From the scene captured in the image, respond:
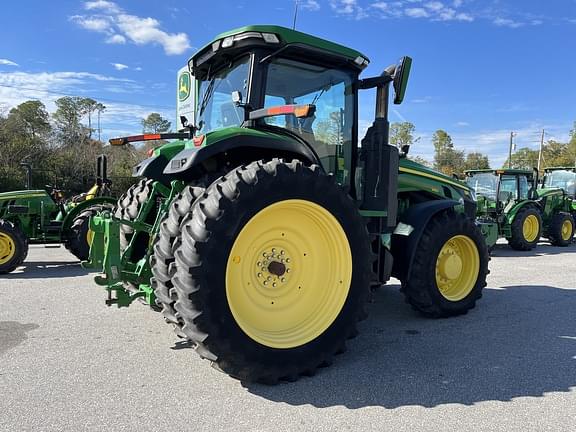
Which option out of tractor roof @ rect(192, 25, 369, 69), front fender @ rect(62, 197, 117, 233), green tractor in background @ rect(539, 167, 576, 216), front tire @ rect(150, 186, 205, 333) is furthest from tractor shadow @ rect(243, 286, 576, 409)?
green tractor in background @ rect(539, 167, 576, 216)

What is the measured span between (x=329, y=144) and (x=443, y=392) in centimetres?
230

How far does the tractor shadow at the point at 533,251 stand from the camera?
11.1m

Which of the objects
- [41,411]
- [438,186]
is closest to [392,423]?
[41,411]

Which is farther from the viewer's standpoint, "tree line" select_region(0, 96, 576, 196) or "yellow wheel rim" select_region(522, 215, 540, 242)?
"tree line" select_region(0, 96, 576, 196)

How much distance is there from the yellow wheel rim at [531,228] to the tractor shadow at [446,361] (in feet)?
25.0

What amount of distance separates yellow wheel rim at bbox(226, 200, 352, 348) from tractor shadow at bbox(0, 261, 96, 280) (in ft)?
17.2

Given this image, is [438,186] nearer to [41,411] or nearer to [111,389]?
[111,389]

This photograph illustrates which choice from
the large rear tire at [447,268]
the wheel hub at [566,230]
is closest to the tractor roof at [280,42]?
the large rear tire at [447,268]

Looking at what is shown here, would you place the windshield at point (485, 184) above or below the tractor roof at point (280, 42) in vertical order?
below

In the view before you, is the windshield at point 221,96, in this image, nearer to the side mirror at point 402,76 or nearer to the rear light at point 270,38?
the rear light at point 270,38

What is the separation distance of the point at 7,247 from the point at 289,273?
6453mm

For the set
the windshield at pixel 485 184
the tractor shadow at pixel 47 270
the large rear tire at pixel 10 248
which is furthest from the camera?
the windshield at pixel 485 184

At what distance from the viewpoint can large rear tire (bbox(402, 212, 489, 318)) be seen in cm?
470

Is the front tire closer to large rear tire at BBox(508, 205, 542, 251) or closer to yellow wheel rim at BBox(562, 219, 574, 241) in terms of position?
large rear tire at BBox(508, 205, 542, 251)
